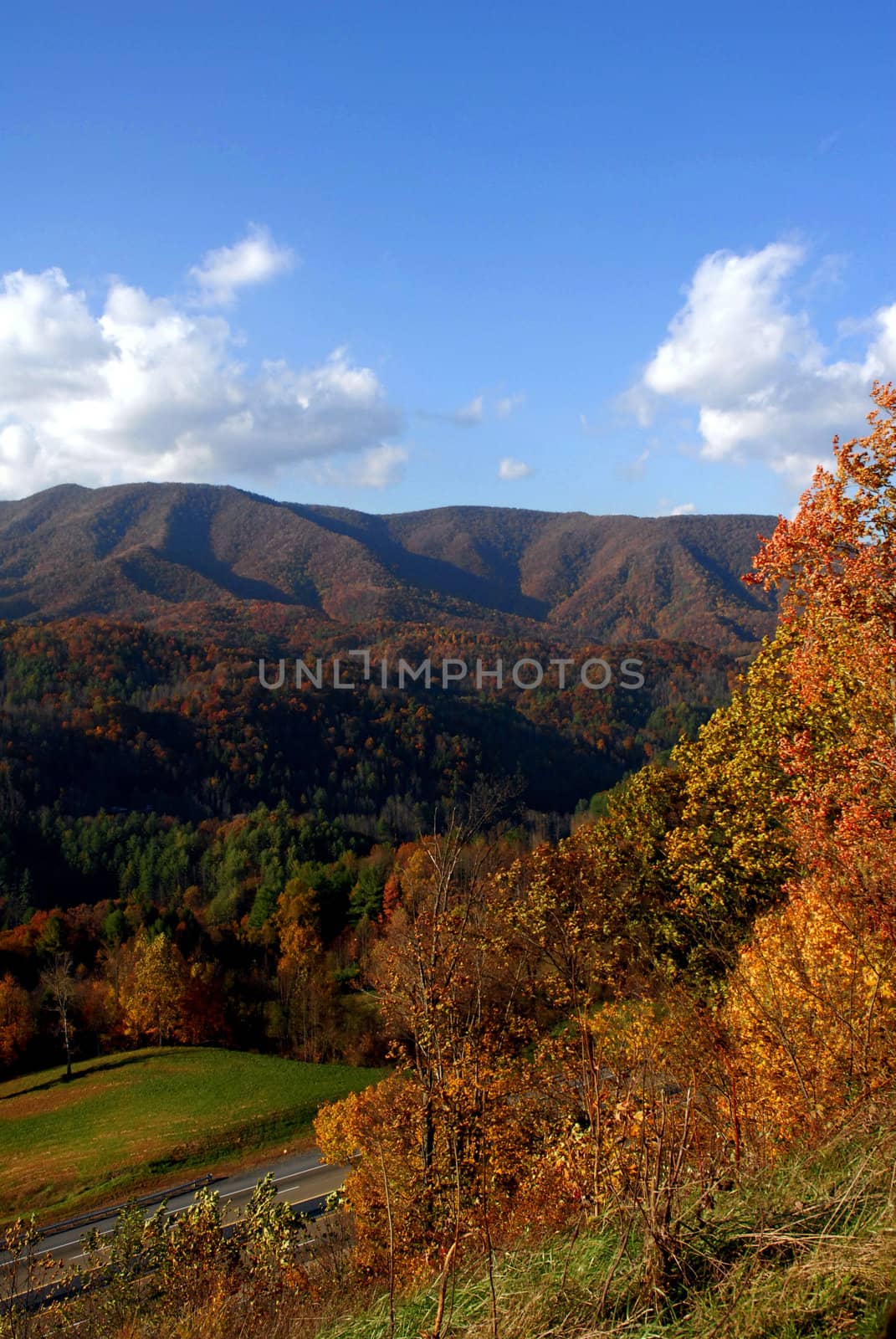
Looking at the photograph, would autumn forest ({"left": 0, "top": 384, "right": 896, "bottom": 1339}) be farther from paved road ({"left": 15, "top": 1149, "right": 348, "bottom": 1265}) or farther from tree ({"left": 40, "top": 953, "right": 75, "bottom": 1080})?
paved road ({"left": 15, "top": 1149, "right": 348, "bottom": 1265})

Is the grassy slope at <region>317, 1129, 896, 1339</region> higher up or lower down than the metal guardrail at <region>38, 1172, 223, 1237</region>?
higher up

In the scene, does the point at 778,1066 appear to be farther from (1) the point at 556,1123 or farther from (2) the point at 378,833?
(2) the point at 378,833

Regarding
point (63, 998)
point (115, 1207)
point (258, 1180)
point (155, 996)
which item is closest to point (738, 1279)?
point (258, 1180)

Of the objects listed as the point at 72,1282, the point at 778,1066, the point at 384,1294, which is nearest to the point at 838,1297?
the point at 384,1294

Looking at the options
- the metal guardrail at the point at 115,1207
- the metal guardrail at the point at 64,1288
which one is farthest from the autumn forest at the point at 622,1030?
the metal guardrail at the point at 115,1207

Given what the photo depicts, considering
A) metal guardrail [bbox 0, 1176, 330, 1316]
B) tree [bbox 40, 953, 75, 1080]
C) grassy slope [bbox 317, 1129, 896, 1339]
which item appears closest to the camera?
grassy slope [bbox 317, 1129, 896, 1339]

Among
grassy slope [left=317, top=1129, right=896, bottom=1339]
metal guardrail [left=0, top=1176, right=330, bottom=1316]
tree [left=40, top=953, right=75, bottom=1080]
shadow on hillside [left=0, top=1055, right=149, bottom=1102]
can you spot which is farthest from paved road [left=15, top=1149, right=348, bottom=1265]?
grassy slope [left=317, top=1129, right=896, bottom=1339]

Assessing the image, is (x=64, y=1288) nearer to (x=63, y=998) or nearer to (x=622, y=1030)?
(x=622, y=1030)
